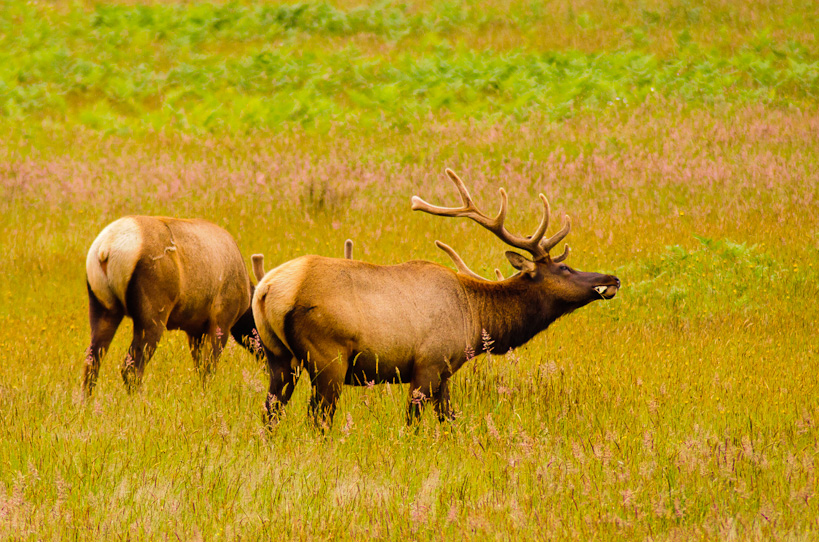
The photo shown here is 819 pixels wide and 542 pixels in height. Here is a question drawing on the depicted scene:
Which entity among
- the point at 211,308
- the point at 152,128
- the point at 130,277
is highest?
the point at 130,277

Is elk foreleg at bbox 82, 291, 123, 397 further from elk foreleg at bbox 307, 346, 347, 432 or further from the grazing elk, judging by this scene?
elk foreleg at bbox 307, 346, 347, 432

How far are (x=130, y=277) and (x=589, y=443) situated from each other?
3474 millimetres

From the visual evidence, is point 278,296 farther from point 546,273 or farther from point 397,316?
point 546,273

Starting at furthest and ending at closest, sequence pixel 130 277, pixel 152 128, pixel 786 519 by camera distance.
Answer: pixel 152 128
pixel 130 277
pixel 786 519

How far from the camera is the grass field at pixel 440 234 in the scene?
4.34m

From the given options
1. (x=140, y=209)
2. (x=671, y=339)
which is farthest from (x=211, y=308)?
(x=140, y=209)

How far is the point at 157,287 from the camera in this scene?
6449 mm

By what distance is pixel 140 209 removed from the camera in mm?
12727

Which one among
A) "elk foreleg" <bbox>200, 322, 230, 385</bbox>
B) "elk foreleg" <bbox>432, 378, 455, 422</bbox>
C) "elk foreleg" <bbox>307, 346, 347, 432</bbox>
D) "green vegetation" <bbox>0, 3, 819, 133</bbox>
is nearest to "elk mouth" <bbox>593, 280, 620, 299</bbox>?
"elk foreleg" <bbox>432, 378, 455, 422</bbox>

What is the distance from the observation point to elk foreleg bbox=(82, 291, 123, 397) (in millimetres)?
6344

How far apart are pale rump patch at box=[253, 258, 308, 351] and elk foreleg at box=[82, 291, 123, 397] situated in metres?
1.66

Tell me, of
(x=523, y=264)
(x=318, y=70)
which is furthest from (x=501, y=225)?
(x=318, y=70)

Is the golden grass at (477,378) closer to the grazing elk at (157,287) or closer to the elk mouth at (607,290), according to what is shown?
the grazing elk at (157,287)

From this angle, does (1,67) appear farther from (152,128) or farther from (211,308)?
(211,308)
